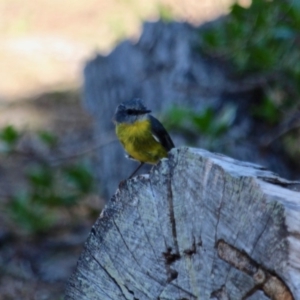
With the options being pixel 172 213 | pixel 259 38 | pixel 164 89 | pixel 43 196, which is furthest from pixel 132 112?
pixel 43 196

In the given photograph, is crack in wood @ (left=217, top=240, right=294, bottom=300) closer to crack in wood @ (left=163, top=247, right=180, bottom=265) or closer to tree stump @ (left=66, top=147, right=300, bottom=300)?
tree stump @ (left=66, top=147, right=300, bottom=300)

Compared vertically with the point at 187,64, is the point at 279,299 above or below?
below

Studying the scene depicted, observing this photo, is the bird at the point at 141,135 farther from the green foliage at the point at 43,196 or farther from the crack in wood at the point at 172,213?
the green foliage at the point at 43,196

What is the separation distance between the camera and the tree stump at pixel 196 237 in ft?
6.65

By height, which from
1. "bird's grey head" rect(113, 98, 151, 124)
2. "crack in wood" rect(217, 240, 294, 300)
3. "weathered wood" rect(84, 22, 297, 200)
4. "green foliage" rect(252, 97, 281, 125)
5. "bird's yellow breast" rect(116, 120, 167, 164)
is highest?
"weathered wood" rect(84, 22, 297, 200)

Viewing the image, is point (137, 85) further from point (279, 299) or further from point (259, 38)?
point (279, 299)

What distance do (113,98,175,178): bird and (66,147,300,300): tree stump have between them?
4.89 feet

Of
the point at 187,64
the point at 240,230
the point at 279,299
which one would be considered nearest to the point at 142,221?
the point at 240,230

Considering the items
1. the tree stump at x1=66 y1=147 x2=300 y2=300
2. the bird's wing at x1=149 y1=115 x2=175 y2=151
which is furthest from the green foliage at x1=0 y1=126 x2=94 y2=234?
the tree stump at x1=66 y1=147 x2=300 y2=300

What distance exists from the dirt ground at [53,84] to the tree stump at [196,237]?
8.75 feet

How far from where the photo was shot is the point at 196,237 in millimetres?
2271

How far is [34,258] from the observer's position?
19.5ft

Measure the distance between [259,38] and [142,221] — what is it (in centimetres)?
341

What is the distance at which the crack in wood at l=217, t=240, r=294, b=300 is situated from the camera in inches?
80.3
